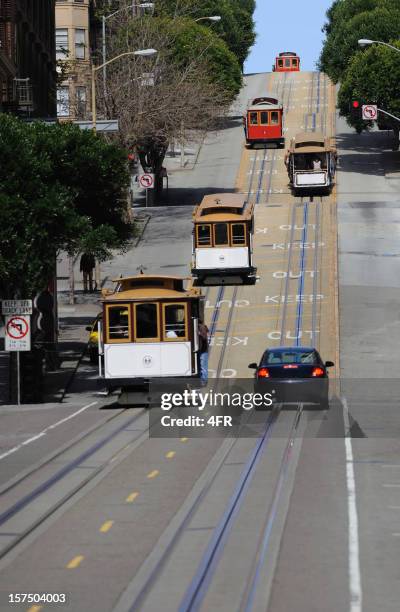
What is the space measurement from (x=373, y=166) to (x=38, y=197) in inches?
2625

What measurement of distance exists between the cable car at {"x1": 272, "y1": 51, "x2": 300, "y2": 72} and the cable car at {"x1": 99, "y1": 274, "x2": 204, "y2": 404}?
137283 mm

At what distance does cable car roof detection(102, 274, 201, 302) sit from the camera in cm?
3509

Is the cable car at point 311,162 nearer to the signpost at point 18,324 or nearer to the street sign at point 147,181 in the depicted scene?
the street sign at point 147,181

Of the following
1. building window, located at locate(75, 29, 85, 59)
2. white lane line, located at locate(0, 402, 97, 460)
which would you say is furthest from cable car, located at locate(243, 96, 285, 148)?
white lane line, located at locate(0, 402, 97, 460)

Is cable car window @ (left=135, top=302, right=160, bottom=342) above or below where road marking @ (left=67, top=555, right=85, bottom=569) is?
above

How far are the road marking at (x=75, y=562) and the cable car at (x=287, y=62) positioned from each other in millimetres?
155855

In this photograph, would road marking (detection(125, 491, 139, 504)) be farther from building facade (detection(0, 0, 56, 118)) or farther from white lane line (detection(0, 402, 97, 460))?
building facade (detection(0, 0, 56, 118))

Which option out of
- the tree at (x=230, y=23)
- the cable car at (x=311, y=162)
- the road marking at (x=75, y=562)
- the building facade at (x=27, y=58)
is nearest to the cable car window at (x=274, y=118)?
the cable car at (x=311, y=162)

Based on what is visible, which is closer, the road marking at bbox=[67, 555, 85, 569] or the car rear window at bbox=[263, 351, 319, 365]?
the road marking at bbox=[67, 555, 85, 569]

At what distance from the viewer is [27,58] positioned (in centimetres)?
7662

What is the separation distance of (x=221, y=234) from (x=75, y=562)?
41.7 m

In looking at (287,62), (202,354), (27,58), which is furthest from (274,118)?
(287,62)

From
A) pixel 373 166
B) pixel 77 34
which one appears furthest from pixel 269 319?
pixel 77 34

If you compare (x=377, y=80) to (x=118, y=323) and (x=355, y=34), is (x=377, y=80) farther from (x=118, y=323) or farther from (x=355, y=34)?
(x=118, y=323)
